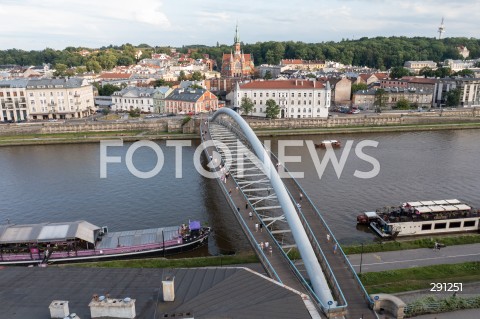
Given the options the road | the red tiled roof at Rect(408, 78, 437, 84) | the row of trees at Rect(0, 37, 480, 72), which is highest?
the row of trees at Rect(0, 37, 480, 72)

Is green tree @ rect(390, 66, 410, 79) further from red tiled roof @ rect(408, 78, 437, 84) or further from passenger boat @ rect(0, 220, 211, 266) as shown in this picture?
passenger boat @ rect(0, 220, 211, 266)

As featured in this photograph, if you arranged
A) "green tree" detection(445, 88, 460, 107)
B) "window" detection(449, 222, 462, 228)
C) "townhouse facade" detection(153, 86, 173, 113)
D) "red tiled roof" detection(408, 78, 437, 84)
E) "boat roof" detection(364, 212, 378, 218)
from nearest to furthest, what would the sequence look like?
"window" detection(449, 222, 462, 228) → "boat roof" detection(364, 212, 378, 218) → "townhouse facade" detection(153, 86, 173, 113) → "green tree" detection(445, 88, 460, 107) → "red tiled roof" detection(408, 78, 437, 84)

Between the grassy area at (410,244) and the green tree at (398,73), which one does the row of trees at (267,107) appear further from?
the green tree at (398,73)

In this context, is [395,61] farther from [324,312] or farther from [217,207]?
[324,312]

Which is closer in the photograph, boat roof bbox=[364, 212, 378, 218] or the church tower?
boat roof bbox=[364, 212, 378, 218]

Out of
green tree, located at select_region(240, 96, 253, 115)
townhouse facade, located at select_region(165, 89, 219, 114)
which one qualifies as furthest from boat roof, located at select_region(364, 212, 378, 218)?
townhouse facade, located at select_region(165, 89, 219, 114)

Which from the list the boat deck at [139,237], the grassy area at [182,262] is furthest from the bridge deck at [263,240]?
the boat deck at [139,237]
